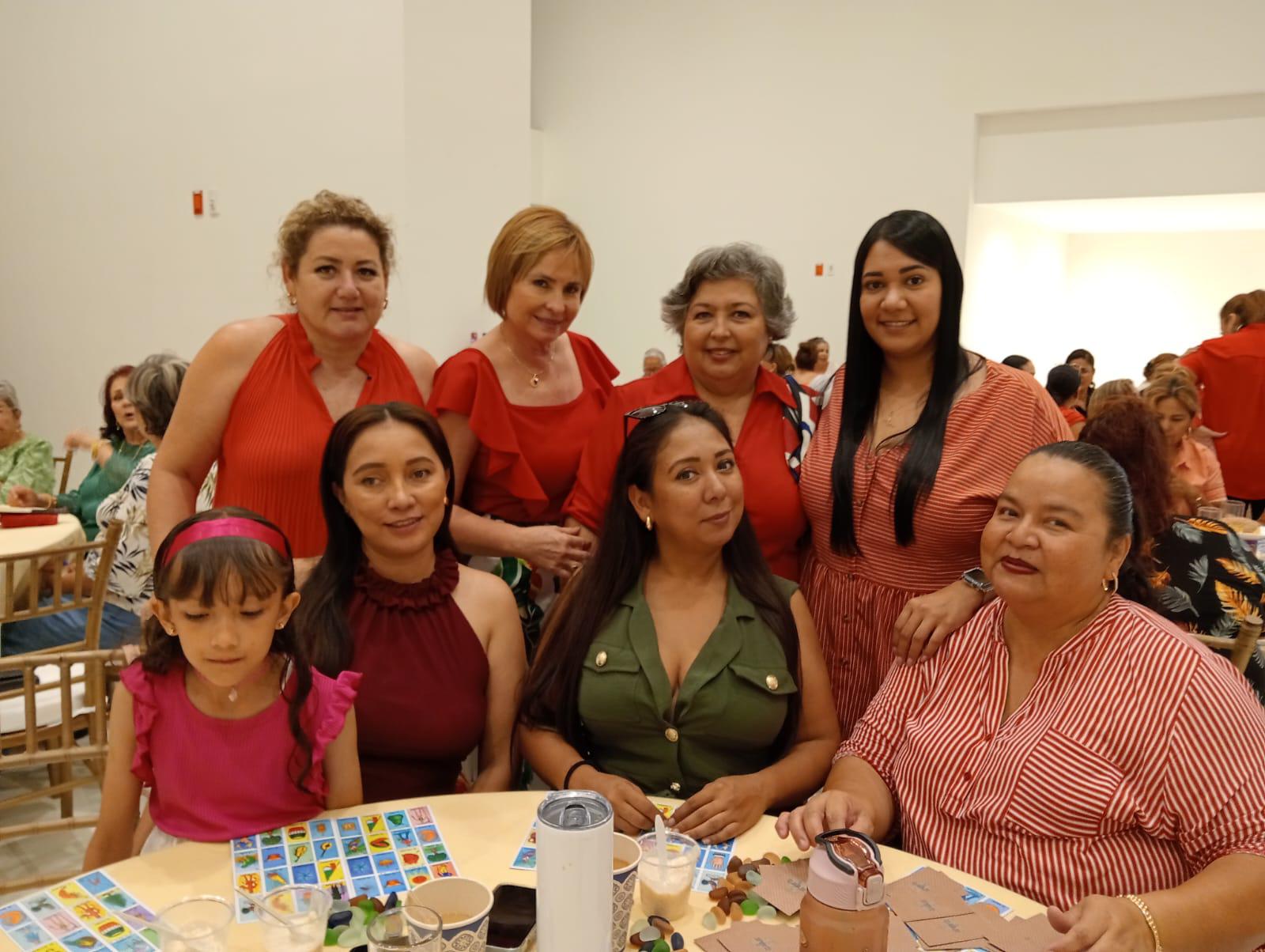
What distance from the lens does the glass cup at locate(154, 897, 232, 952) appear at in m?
1.33

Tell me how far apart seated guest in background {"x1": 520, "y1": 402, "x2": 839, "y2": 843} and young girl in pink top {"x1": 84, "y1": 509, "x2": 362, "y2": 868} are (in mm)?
513

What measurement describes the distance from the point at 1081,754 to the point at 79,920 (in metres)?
1.60

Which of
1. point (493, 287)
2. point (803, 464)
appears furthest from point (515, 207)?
point (803, 464)

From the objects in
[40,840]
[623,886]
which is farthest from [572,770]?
[40,840]

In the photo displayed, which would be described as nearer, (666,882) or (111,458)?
(666,882)

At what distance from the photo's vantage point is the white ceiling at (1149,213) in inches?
344

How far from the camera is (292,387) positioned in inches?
104

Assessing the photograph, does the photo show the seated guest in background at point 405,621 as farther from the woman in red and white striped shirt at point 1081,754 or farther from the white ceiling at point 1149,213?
the white ceiling at point 1149,213

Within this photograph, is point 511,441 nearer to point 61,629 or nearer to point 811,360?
point 61,629

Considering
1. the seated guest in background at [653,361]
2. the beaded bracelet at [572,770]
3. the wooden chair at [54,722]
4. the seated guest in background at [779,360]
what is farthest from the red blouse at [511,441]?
the seated guest in background at [653,361]

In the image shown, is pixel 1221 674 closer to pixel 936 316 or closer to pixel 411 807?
pixel 936 316

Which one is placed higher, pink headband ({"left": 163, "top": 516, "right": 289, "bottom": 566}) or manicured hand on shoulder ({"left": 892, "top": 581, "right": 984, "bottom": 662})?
pink headband ({"left": 163, "top": 516, "right": 289, "bottom": 566})

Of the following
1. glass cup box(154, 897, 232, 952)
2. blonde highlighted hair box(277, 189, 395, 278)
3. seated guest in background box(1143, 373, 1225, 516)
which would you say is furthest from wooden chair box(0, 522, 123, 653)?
seated guest in background box(1143, 373, 1225, 516)

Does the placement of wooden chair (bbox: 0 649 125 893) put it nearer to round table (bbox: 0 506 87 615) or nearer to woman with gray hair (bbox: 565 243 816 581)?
round table (bbox: 0 506 87 615)
